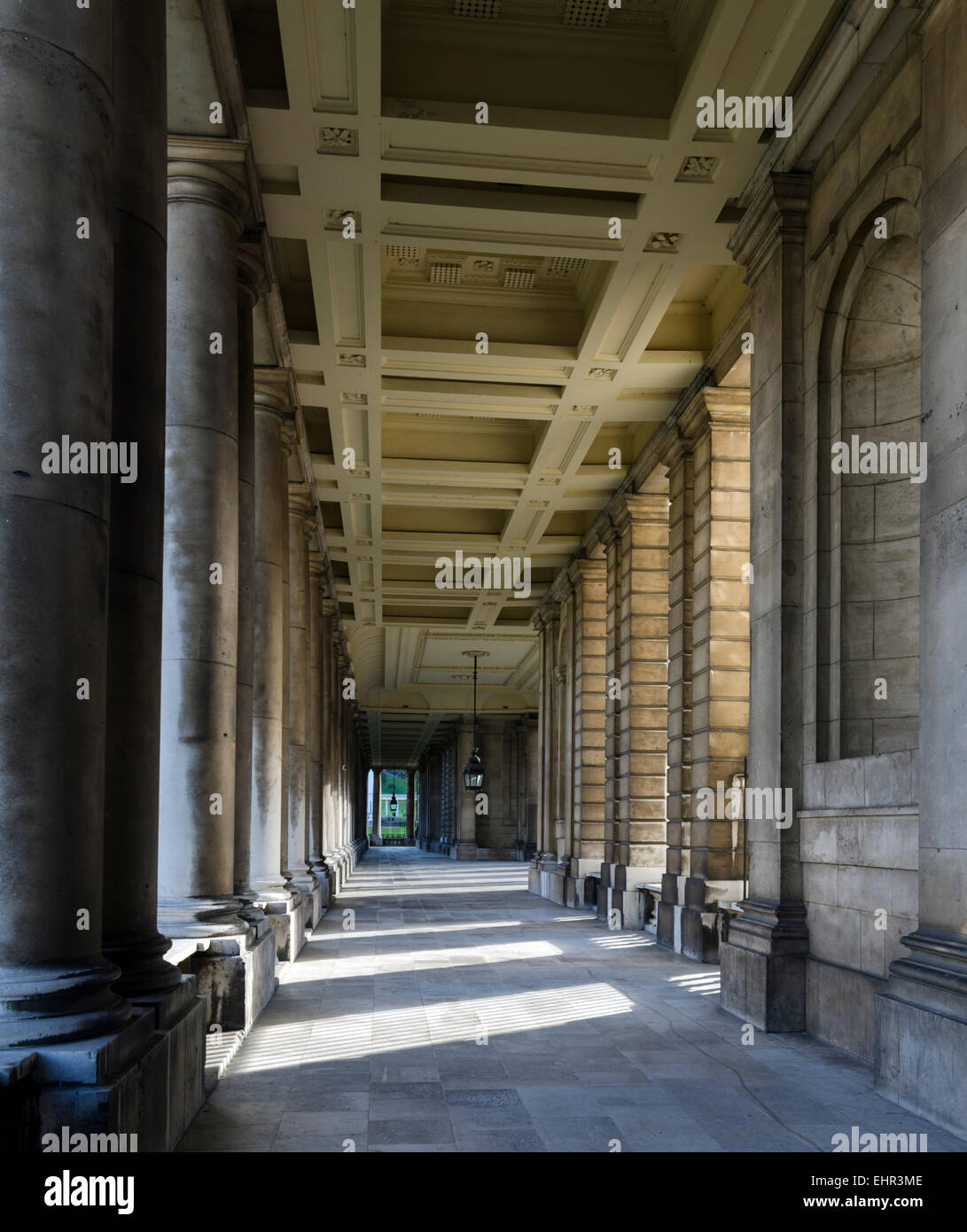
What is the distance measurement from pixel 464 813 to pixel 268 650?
40.7 m

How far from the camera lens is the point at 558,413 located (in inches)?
704

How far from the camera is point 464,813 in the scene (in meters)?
54.0

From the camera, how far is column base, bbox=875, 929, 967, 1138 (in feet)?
22.0

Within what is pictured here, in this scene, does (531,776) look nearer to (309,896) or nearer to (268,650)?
(309,896)

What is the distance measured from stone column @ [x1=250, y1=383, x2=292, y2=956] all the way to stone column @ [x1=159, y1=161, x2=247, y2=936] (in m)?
4.53

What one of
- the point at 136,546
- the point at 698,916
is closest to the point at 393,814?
the point at 698,916

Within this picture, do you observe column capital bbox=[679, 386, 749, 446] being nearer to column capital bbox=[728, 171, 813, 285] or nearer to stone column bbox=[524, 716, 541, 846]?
column capital bbox=[728, 171, 813, 285]

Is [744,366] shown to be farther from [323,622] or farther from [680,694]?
[323,622]

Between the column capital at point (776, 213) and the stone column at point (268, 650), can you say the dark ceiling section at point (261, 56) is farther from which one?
the column capital at point (776, 213)

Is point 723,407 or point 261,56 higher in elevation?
point 261,56

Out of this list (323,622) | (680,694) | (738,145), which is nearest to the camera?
(738,145)

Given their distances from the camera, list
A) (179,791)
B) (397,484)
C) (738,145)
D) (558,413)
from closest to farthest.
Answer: (179,791)
(738,145)
(558,413)
(397,484)
